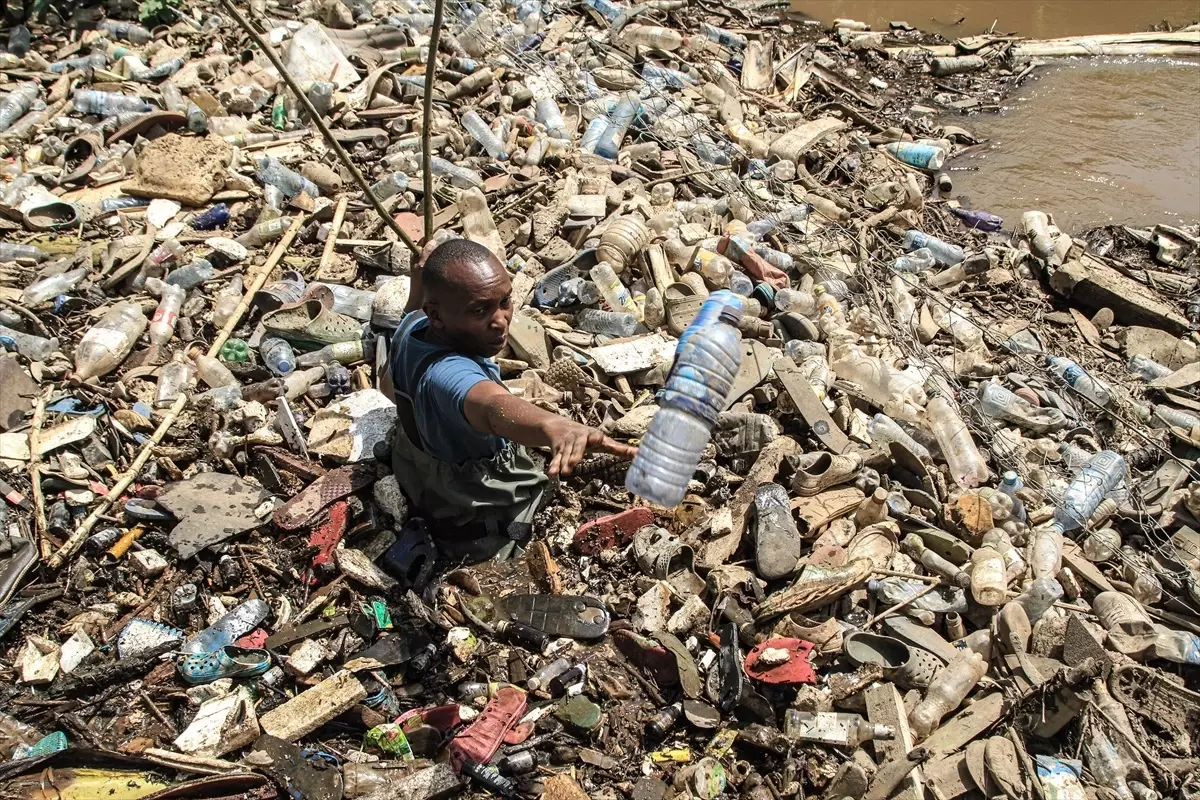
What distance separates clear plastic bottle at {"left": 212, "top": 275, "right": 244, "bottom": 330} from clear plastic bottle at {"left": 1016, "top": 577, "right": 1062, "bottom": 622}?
4.55 meters

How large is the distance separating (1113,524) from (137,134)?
739cm

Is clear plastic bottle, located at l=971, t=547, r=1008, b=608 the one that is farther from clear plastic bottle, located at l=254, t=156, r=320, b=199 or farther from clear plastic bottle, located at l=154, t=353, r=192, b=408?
clear plastic bottle, located at l=254, t=156, r=320, b=199

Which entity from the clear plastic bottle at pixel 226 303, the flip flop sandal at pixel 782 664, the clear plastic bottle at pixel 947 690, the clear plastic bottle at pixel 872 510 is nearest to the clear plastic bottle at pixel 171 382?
the clear plastic bottle at pixel 226 303

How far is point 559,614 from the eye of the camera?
354 centimetres

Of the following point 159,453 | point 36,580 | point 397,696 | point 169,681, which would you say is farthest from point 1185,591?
point 36,580

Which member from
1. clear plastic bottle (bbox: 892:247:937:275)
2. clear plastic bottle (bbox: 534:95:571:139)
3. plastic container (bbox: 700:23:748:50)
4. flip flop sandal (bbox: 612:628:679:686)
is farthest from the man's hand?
plastic container (bbox: 700:23:748:50)

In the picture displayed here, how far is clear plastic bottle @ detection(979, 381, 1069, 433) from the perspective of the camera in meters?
4.81

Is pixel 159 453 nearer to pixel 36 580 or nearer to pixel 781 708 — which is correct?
pixel 36 580

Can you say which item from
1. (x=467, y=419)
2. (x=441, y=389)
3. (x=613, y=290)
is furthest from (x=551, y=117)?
(x=467, y=419)

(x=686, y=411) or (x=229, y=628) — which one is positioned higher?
(x=686, y=411)

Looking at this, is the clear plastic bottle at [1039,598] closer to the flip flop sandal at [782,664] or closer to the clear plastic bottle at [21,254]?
the flip flop sandal at [782,664]

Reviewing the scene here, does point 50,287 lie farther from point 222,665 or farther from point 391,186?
point 222,665

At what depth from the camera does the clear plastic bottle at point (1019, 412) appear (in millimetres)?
4812

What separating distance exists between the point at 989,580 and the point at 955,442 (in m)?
1.02
